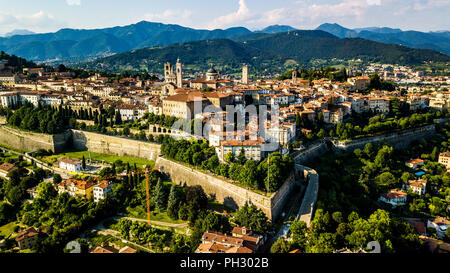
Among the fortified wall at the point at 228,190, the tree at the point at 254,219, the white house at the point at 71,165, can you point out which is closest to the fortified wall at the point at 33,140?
the white house at the point at 71,165

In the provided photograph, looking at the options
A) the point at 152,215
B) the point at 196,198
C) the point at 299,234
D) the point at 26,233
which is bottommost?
the point at 26,233

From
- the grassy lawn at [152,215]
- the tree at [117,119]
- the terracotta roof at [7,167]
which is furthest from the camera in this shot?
the tree at [117,119]

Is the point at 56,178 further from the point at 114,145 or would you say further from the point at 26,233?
the point at 114,145

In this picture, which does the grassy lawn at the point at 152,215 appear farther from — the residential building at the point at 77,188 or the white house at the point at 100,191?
the residential building at the point at 77,188

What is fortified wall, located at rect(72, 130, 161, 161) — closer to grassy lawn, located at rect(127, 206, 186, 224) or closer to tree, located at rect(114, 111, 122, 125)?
tree, located at rect(114, 111, 122, 125)

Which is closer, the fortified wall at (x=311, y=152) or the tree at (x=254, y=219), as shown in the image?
the tree at (x=254, y=219)

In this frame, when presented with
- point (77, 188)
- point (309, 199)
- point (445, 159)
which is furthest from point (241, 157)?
point (445, 159)

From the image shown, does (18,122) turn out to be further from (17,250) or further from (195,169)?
(195,169)
